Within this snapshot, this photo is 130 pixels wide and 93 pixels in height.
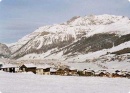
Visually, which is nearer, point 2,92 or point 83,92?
point 2,92

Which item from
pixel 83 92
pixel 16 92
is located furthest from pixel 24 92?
pixel 83 92

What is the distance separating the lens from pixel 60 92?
35.3 metres

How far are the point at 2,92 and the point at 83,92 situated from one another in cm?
939

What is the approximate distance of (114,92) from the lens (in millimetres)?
38812

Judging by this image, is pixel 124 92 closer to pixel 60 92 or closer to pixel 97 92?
pixel 97 92

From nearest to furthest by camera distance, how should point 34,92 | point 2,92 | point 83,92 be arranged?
point 2,92, point 34,92, point 83,92

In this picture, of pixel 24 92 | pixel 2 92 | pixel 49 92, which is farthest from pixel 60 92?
pixel 2 92

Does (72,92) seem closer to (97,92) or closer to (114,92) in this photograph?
(97,92)

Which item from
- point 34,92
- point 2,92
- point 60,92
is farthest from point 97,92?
point 2,92

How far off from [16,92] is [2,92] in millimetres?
1713

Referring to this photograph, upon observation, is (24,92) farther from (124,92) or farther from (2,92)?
(124,92)

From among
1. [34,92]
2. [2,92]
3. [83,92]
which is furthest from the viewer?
[83,92]

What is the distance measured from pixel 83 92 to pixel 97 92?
5.05ft

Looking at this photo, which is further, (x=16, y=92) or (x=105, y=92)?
(x=105, y=92)
